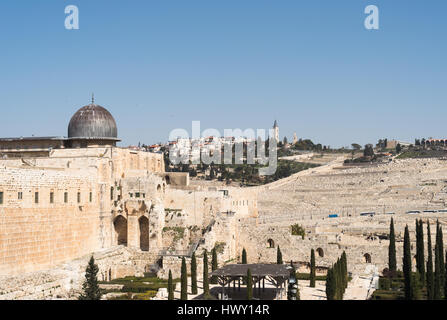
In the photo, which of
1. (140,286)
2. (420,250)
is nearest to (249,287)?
(140,286)

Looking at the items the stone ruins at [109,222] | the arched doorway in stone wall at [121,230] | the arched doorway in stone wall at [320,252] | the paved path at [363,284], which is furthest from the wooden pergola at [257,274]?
the arched doorway in stone wall at [121,230]

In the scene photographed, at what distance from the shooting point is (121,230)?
3544 cm

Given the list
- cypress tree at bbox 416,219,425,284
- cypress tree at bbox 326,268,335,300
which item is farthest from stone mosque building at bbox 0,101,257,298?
cypress tree at bbox 416,219,425,284

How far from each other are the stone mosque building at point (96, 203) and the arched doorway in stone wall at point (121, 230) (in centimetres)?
5

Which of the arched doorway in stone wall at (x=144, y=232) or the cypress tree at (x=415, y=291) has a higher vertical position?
the arched doorway in stone wall at (x=144, y=232)

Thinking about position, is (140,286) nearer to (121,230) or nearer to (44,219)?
(44,219)

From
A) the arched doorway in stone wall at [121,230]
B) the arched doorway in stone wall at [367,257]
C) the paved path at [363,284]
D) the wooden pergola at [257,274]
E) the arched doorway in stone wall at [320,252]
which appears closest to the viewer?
the wooden pergola at [257,274]

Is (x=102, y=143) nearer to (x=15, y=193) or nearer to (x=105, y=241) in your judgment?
A: (x=105, y=241)

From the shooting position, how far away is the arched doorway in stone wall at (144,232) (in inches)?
1375

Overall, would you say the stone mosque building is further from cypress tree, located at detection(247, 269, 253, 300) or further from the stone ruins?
cypress tree, located at detection(247, 269, 253, 300)

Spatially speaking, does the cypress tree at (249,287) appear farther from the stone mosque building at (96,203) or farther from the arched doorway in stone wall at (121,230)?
the arched doorway in stone wall at (121,230)

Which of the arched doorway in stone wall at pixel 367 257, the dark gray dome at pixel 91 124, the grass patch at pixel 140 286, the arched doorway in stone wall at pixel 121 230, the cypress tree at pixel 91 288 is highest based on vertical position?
the dark gray dome at pixel 91 124

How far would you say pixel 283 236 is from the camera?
34.8 metres
